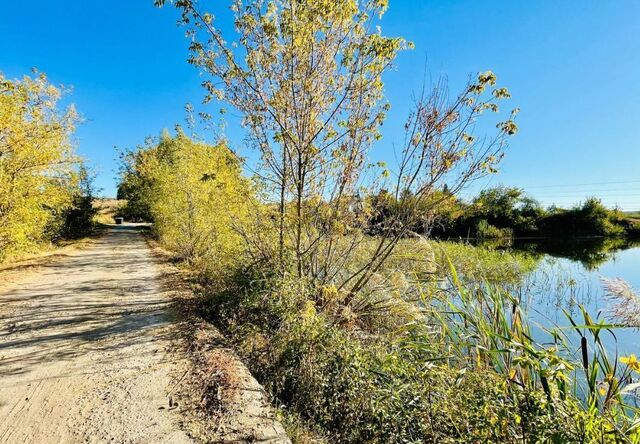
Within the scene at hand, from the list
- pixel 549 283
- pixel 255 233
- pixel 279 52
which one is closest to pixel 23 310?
pixel 255 233

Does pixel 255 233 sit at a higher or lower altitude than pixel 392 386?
higher

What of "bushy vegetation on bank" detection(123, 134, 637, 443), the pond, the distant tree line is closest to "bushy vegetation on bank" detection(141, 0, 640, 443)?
"bushy vegetation on bank" detection(123, 134, 637, 443)

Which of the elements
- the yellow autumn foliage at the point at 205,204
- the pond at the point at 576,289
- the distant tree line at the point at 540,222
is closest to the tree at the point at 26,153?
the yellow autumn foliage at the point at 205,204

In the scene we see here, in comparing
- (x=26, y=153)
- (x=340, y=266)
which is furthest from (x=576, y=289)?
(x=26, y=153)

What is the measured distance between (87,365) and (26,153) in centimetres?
775

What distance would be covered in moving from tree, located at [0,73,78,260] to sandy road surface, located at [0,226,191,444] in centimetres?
219

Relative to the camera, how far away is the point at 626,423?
91.8 inches

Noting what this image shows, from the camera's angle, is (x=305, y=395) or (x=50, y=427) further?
(x=305, y=395)

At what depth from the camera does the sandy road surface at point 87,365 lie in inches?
115

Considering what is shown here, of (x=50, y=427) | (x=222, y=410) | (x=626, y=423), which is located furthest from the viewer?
(x=222, y=410)

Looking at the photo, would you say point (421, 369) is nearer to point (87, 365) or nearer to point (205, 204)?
point (87, 365)

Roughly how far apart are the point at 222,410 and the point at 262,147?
3960mm

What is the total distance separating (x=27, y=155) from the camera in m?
9.02

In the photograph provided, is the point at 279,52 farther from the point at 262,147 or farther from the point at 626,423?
the point at 626,423
